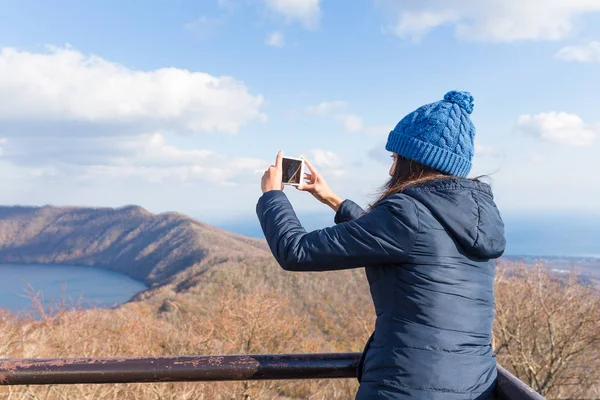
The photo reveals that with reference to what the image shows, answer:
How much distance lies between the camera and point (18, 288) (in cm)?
10394

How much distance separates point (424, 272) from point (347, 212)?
2.16 feet

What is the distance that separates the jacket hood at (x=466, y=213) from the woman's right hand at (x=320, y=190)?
29.6 inches

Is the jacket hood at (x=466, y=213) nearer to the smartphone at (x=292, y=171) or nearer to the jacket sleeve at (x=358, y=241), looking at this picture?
the jacket sleeve at (x=358, y=241)

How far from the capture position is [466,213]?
1316 millimetres

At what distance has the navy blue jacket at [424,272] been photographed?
130 centimetres

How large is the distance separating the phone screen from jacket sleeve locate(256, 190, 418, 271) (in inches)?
20.5

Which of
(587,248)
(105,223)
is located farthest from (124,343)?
(587,248)

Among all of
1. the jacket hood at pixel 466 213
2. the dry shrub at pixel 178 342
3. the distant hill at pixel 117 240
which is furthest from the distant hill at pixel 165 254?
the jacket hood at pixel 466 213

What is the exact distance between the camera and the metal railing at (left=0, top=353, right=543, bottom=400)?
1.63 m

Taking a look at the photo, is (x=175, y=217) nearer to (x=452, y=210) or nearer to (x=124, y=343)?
(x=124, y=343)

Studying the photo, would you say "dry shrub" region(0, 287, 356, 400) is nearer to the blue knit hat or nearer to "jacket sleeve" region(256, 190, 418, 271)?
"jacket sleeve" region(256, 190, 418, 271)

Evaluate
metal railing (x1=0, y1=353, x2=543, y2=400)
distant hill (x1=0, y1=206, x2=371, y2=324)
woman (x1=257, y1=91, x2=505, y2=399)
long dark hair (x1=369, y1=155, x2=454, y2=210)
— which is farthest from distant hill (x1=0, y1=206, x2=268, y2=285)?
woman (x1=257, y1=91, x2=505, y2=399)

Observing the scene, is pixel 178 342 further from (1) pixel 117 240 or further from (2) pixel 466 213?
(1) pixel 117 240

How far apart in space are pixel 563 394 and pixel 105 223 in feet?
488
